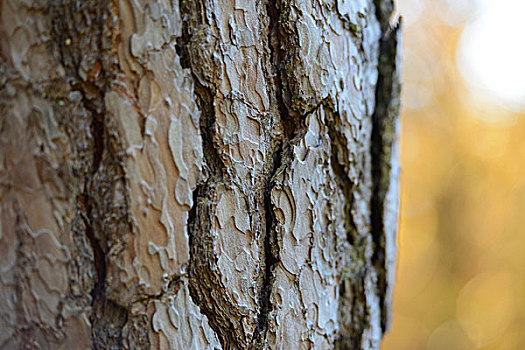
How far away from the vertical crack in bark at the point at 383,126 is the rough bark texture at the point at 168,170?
0.07m

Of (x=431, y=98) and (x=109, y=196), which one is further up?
(x=431, y=98)

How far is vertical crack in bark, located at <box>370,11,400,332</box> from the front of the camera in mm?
416

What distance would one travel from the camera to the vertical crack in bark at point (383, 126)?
16.4 inches

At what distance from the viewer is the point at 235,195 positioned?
30 centimetres

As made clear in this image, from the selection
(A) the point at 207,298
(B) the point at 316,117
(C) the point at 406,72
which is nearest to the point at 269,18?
(B) the point at 316,117

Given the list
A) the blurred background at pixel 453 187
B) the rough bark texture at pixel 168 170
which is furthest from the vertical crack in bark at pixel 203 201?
the blurred background at pixel 453 187

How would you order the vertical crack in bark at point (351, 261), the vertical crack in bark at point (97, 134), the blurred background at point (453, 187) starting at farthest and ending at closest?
the blurred background at point (453, 187) < the vertical crack in bark at point (351, 261) < the vertical crack in bark at point (97, 134)

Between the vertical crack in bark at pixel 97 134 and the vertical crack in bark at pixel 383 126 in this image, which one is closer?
→ the vertical crack in bark at pixel 97 134

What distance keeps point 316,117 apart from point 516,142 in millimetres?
3229

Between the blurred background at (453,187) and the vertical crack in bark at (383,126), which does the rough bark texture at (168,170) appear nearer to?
the vertical crack in bark at (383,126)

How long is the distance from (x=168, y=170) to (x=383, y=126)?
0.77ft

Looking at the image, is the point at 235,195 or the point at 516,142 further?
the point at 516,142

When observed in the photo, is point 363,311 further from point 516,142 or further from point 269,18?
point 516,142

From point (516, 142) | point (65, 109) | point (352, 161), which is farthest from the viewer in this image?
point (516, 142)
